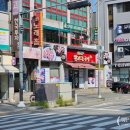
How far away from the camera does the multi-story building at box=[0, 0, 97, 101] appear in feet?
133

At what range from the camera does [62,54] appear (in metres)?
46.5

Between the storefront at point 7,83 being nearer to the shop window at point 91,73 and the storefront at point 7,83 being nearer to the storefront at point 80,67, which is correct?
the storefront at point 80,67

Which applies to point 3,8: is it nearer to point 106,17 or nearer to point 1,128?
point 1,128

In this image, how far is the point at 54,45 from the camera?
45.2 meters

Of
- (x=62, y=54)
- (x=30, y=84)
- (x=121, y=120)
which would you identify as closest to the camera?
(x=121, y=120)

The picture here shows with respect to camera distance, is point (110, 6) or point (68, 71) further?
point (110, 6)

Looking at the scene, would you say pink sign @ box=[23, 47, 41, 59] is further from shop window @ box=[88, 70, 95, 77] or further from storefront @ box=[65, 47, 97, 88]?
shop window @ box=[88, 70, 95, 77]

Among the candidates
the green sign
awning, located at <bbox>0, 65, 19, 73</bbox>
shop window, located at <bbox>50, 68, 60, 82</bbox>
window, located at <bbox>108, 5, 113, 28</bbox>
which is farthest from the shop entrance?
window, located at <bbox>108, 5, 113, 28</bbox>

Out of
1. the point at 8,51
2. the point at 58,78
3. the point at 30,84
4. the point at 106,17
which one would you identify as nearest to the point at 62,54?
the point at 58,78

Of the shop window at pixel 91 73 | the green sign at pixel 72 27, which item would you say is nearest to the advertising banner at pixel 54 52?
the green sign at pixel 72 27

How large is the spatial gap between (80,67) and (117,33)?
23.0 m

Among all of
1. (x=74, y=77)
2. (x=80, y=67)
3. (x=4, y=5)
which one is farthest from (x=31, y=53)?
(x=74, y=77)

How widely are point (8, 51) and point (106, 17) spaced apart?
37.5m

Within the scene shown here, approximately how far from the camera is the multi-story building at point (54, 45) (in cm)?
4058
